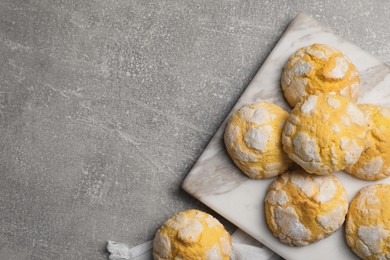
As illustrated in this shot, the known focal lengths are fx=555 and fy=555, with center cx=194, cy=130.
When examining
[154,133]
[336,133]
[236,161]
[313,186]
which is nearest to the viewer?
[336,133]

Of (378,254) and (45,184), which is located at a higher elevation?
(378,254)

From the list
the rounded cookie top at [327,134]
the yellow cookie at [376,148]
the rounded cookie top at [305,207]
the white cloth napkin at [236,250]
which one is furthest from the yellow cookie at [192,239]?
the yellow cookie at [376,148]

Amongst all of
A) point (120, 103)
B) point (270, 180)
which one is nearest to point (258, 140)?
point (270, 180)

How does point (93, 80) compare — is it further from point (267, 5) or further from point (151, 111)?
point (267, 5)

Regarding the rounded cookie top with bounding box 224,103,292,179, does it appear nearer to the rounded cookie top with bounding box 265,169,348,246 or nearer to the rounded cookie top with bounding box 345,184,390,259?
the rounded cookie top with bounding box 265,169,348,246

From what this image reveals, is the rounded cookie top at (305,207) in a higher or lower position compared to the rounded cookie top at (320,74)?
lower

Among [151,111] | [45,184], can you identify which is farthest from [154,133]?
[45,184]

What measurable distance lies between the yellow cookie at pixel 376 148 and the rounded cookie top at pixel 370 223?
53mm

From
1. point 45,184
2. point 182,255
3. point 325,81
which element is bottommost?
point 45,184

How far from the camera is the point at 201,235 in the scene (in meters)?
1.74

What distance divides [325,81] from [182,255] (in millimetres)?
703

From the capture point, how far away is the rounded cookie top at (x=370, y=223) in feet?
5.47

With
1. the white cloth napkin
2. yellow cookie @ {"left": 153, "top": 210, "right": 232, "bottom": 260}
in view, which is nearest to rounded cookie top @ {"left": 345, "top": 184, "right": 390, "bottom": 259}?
the white cloth napkin

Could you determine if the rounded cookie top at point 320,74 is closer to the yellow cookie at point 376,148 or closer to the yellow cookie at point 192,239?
the yellow cookie at point 376,148
